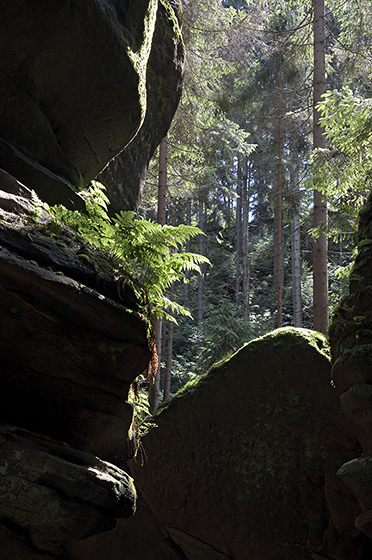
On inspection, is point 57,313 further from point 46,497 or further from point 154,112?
point 154,112

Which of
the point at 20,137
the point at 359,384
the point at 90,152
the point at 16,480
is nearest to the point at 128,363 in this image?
the point at 16,480

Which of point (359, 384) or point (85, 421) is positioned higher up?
point (359, 384)

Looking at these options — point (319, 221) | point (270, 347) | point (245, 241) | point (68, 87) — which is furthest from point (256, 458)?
point (245, 241)

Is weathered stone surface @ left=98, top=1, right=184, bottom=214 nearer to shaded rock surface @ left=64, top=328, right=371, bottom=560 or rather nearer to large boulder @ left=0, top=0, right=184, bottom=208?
large boulder @ left=0, top=0, right=184, bottom=208

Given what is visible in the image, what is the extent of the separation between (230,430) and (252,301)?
21264 mm

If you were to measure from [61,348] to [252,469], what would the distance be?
4.19 meters

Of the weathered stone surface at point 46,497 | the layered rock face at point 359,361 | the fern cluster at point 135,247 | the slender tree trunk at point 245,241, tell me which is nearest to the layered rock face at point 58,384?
the weathered stone surface at point 46,497

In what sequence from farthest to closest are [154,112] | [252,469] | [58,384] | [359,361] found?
[154,112], [252,469], [359,361], [58,384]

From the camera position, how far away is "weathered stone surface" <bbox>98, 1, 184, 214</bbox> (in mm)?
Result: 8805

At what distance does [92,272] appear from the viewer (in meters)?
3.97

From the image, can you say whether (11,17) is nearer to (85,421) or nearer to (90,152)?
(90,152)

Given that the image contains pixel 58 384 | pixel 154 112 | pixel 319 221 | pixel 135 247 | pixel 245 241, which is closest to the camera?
pixel 58 384

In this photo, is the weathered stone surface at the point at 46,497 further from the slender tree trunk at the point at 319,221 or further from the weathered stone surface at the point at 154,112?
the slender tree trunk at the point at 319,221

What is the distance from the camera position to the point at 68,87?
5688mm
